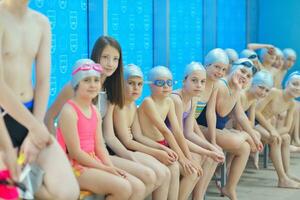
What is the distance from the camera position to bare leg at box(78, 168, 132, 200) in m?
3.76

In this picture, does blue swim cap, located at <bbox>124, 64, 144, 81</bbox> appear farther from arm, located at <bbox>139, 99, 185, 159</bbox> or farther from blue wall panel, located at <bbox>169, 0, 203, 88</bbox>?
blue wall panel, located at <bbox>169, 0, 203, 88</bbox>

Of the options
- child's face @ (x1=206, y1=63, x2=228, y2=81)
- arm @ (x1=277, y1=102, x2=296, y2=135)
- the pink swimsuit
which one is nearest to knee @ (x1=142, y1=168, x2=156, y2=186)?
the pink swimsuit

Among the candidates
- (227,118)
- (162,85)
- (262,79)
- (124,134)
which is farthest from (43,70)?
(262,79)

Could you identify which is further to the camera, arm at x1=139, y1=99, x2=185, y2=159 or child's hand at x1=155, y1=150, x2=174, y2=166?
arm at x1=139, y1=99, x2=185, y2=159

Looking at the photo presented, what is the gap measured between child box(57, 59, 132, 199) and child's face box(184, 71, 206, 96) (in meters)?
1.32

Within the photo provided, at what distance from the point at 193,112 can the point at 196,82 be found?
11.2 inches

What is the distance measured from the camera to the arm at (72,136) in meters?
3.77

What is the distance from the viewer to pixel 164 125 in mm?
4754

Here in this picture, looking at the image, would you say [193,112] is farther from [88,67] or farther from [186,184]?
[88,67]

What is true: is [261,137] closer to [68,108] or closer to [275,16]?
[68,108]

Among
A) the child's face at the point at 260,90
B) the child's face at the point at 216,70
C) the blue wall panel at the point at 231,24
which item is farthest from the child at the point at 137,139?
the blue wall panel at the point at 231,24

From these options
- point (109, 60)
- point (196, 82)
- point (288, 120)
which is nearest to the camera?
point (109, 60)

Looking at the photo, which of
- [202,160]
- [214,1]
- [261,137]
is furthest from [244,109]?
[214,1]

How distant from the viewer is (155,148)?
15.4 feet
